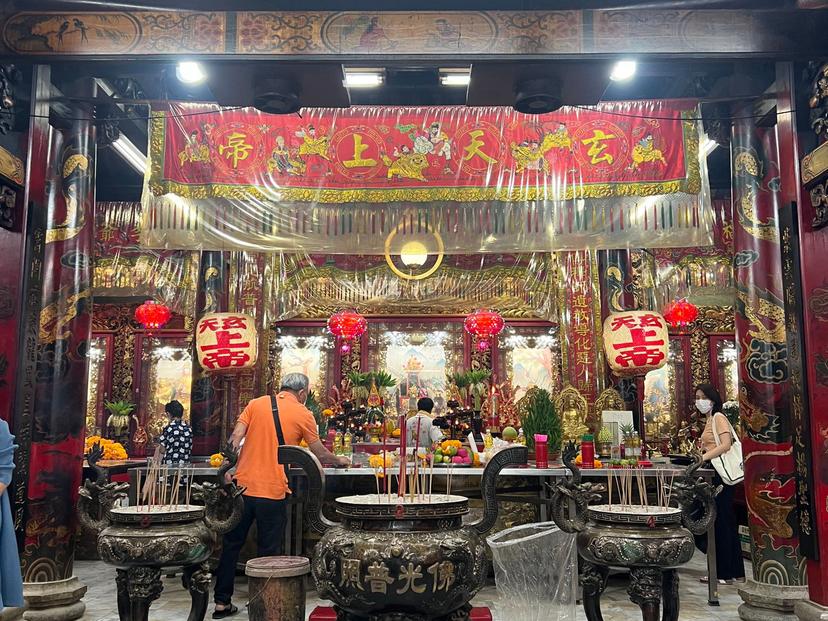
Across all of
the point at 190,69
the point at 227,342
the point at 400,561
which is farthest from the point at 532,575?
the point at 227,342

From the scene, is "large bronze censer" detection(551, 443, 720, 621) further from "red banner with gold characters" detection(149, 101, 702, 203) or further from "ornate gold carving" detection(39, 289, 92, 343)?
"ornate gold carving" detection(39, 289, 92, 343)

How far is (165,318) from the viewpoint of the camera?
28.5 ft

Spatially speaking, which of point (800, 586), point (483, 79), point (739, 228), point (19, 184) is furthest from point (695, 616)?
point (19, 184)

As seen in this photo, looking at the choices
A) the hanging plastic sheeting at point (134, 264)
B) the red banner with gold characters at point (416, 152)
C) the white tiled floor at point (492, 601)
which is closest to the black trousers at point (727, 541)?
the white tiled floor at point (492, 601)

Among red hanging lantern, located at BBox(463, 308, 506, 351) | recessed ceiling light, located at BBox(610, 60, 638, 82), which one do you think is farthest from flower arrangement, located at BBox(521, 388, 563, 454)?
red hanging lantern, located at BBox(463, 308, 506, 351)

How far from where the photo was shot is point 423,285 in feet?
29.8

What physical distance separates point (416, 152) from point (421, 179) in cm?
20

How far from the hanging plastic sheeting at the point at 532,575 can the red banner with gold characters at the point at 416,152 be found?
7.93 feet

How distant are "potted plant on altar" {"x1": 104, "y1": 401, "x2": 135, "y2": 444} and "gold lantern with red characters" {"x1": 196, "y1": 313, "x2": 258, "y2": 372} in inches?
139

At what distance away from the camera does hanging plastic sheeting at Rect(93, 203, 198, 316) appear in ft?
28.2

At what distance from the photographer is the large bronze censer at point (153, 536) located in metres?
2.91

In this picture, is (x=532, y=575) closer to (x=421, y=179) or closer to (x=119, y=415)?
(x=421, y=179)

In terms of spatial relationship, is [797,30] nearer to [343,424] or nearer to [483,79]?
[483,79]

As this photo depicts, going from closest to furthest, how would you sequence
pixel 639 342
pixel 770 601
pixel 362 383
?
pixel 770 601, pixel 639 342, pixel 362 383
